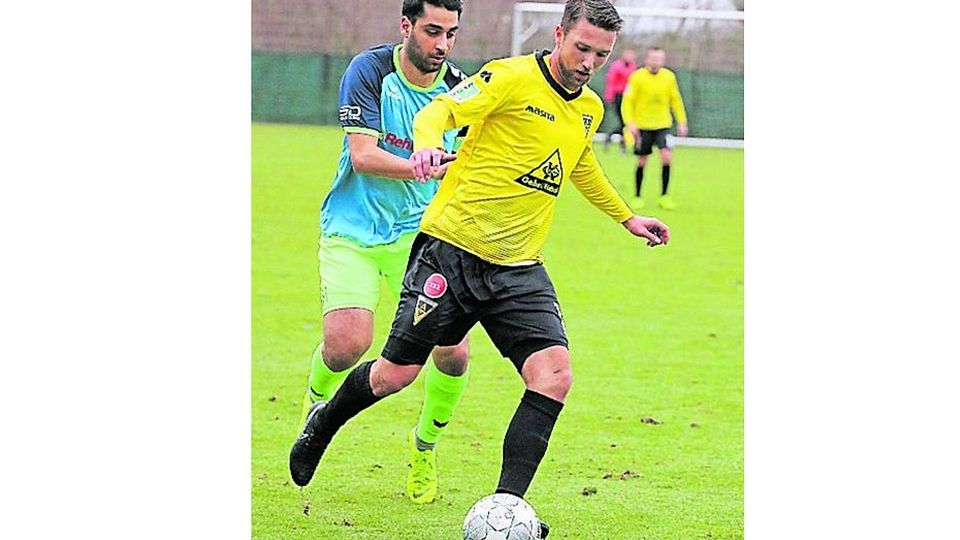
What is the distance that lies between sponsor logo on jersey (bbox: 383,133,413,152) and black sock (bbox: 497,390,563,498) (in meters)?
1.20

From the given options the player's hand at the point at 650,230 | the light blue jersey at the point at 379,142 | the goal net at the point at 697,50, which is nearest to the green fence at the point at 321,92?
the goal net at the point at 697,50

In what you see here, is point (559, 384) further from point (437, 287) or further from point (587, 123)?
point (587, 123)

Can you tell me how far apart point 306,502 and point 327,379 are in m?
0.48

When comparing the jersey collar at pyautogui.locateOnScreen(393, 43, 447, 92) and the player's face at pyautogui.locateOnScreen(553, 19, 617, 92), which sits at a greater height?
the player's face at pyautogui.locateOnScreen(553, 19, 617, 92)

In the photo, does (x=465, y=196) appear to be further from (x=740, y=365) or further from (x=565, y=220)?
(x=565, y=220)

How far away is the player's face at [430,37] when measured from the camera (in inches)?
195

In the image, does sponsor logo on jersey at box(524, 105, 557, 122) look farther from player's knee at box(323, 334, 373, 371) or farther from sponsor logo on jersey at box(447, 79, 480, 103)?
player's knee at box(323, 334, 373, 371)

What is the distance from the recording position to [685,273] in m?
12.5

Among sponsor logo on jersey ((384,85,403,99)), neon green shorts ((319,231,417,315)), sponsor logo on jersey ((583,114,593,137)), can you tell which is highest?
sponsor logo on jersey ((384,85,403,99))

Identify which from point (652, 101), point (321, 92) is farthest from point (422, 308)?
point (321, 92)

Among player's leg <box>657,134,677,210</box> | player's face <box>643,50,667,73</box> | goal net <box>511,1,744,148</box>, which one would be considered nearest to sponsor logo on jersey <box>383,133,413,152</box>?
player's leg <box>657,134,677,210</box>

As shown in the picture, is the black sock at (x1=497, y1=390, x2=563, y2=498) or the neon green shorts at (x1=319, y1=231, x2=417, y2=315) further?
the neon green shorts at (x1=319, y1=231, x2=417, y2=315)

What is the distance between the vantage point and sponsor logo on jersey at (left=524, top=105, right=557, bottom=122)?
183 inches

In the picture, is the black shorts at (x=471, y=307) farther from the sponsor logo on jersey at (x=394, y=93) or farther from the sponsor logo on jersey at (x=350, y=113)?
the sponsor logo on jersey at (x=394, y=93)
